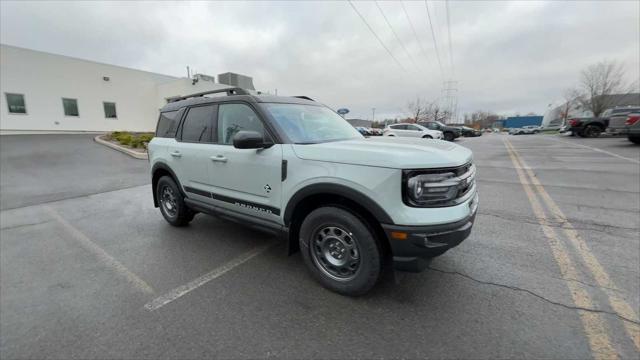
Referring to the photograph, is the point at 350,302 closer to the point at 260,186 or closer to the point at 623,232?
the point at 260,186

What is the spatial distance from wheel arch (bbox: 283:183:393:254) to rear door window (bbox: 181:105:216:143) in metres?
1.61

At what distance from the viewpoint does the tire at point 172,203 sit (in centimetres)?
422

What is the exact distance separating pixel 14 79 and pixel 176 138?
23342mm

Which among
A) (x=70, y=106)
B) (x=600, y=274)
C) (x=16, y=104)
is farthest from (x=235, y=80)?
(x=600, y=274)

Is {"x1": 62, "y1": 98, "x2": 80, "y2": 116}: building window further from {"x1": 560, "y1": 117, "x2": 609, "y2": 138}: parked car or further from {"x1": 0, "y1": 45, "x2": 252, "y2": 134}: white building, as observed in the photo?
{"x1": 560, "y1": 117, "x2": 609, "y2": 138}: parked car

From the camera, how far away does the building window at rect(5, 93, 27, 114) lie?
18.1m

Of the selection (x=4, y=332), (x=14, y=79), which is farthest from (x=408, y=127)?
(x=14, y=79)

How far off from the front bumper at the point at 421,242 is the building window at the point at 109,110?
90.4 ft

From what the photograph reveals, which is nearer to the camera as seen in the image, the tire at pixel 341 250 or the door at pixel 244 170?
the tire at pixel 341 250

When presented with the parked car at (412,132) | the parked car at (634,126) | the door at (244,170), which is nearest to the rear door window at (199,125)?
the door at (244,170)

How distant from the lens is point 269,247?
12.1 feet

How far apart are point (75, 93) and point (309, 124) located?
2579 cm

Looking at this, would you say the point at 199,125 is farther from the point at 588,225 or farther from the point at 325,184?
the point at 588,225

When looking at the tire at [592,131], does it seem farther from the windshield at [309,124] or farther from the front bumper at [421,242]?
the front bumper at [421,242]
